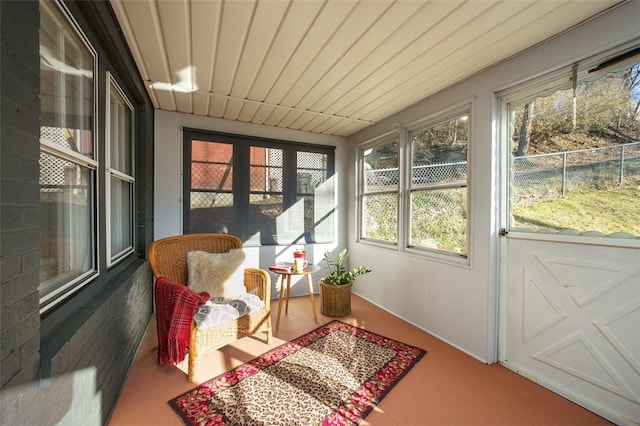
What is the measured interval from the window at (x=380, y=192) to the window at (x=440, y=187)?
31 cm

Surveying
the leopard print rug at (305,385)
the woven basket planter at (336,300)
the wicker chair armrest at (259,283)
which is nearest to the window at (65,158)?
the leopard print rug at (305,385)

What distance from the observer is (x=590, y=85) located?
175cm

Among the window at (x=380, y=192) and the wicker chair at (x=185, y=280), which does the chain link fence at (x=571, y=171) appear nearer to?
the window at (x=380, y=192)

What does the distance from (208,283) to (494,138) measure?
2.76 m

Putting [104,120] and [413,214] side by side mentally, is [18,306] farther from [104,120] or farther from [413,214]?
[413,214]

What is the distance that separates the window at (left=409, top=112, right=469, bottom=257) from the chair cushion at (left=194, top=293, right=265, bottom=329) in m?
1.86

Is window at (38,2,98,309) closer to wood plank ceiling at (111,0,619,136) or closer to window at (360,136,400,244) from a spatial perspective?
wood plank ceiling at (111,0,619,136)

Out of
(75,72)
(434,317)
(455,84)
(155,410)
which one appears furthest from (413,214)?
(75,72)

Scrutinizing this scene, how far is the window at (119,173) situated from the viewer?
1.91 metres

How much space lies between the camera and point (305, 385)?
6.12ft

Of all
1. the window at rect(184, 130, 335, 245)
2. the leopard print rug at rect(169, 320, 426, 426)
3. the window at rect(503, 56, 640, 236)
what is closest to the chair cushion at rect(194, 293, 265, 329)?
the leopard print rug at rect(169, 320, 426, 426)

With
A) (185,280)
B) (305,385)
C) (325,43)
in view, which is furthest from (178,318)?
(325,43)

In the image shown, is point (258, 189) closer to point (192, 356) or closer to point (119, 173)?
point (119, 173)

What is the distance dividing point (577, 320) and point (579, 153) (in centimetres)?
112
